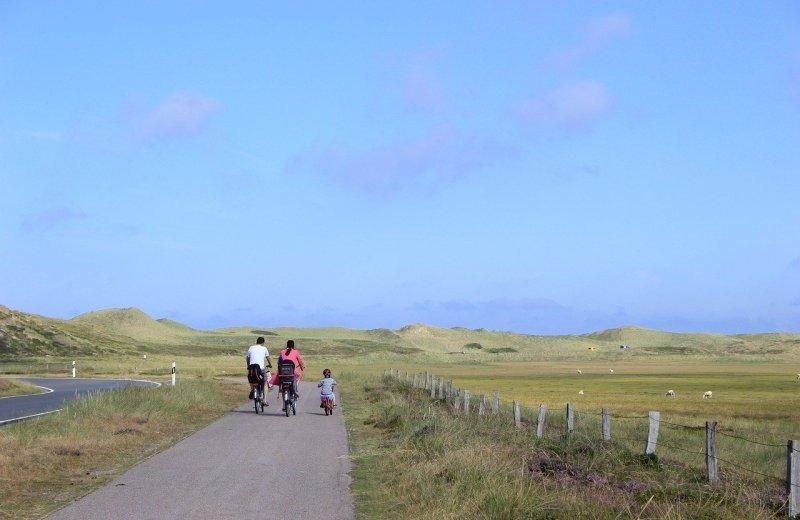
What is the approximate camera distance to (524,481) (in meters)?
11.1

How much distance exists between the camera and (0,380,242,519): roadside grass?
1195 centimetres

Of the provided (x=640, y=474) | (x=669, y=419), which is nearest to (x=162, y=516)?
(x=640, y=474)

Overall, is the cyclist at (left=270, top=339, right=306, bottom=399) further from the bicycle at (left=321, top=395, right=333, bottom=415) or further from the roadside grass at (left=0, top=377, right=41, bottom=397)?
the roadside grass at (left=0, top=377, right=41, bottom=397)

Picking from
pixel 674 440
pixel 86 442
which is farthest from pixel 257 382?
pixel 674 440

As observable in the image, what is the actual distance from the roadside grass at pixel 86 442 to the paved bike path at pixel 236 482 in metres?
0.47

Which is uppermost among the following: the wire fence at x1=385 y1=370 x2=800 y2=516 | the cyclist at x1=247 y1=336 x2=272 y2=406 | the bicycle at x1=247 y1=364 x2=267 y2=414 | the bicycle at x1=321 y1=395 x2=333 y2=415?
the cyclist at x1=247 y1=336 x2=272 y2=406

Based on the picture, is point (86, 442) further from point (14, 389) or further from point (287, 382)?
point (14, 389)

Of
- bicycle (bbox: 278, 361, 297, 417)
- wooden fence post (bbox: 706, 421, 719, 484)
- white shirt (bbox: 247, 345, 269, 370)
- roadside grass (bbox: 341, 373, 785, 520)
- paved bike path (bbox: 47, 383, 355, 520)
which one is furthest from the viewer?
white shirt (bbox: 247, 345, 269, 370)

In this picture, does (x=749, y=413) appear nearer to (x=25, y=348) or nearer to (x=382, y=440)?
(x=382, y=440)

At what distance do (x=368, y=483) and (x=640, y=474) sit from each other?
413 cm

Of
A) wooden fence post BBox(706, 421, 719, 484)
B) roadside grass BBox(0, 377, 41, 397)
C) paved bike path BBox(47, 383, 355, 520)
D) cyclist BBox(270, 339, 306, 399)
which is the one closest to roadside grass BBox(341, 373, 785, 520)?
wooden fence post BBox(706, 421, 719, 484)

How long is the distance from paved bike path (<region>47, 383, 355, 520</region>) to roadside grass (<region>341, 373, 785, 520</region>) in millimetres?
501

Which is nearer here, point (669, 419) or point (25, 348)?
point (669, 419)

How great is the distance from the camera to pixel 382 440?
1836 cm
